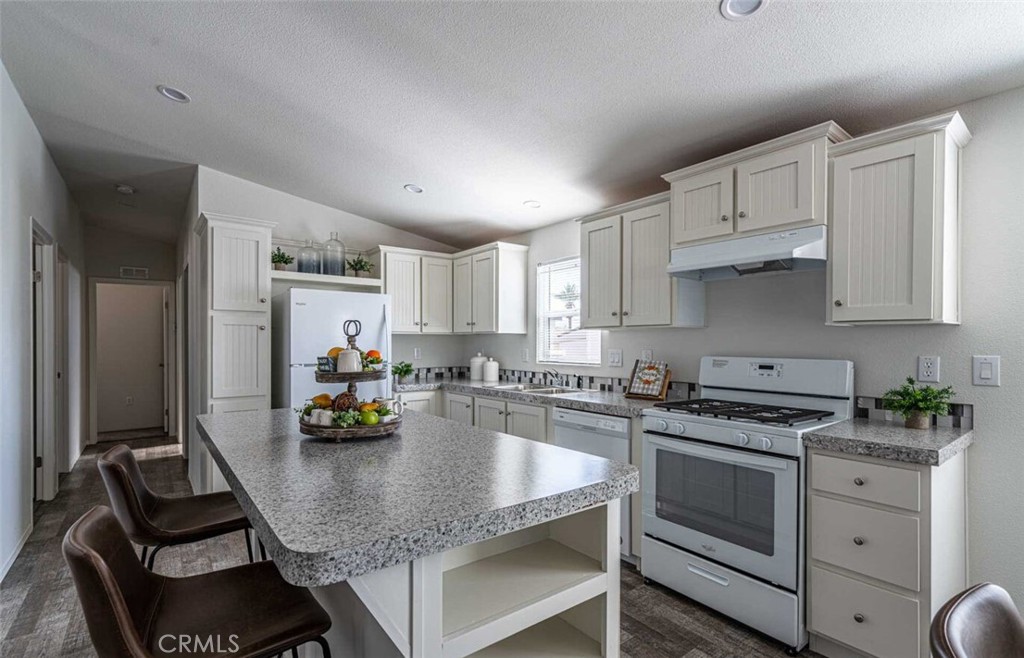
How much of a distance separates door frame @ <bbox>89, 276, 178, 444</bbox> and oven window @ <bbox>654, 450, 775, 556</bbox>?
6679 millimetres

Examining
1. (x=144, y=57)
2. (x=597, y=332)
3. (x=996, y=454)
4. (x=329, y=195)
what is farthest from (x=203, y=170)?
(x=996, y=454)

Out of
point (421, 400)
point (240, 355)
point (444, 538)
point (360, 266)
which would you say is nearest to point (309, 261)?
point (360, 266)

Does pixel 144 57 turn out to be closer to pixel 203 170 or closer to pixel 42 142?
pixel 203 170

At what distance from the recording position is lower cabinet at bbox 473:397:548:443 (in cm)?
338

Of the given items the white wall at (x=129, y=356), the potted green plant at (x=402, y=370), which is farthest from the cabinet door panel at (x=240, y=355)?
the white wall at (x=129, y=356)

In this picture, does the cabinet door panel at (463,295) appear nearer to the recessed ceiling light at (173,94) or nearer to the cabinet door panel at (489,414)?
the cabinet door panel at (489,414)

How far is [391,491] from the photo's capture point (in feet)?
3.77

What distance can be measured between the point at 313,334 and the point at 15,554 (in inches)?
83.0

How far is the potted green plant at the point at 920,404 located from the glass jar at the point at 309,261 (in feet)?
13.2

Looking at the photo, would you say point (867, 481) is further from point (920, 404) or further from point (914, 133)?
point (914, 133)

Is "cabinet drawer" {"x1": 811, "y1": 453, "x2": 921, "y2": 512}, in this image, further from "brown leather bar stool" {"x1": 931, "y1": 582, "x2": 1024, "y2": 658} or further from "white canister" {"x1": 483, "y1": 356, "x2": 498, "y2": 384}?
"white canister" {"x1": 483, "y1": 356, "x2": 498, "y2": 384}

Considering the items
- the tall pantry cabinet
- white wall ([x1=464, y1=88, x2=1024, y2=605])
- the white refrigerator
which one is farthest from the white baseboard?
white wall ([x1=464, y1=88, x2=1024, y2=605])

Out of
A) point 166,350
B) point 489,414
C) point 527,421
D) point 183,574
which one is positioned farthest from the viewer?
point 166,350

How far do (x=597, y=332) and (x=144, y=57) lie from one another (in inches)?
127
